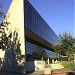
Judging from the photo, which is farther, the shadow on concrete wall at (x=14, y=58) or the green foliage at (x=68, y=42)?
the green foliage at (x=68, y=42)

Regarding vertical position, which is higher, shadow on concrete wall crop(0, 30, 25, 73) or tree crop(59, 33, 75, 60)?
tree crop(59, 33, 75, 60)

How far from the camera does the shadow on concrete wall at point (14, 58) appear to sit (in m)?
35.5

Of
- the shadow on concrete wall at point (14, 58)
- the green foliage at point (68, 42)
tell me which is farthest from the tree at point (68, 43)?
the shadow on concrete wall at point (14, 58)

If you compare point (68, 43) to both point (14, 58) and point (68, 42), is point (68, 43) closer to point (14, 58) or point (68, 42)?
point (68, 42)

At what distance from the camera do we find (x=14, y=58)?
38.1m

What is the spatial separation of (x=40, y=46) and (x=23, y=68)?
856 inches

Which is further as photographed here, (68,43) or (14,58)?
(68,43)

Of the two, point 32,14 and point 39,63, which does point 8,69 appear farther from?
point 32,14

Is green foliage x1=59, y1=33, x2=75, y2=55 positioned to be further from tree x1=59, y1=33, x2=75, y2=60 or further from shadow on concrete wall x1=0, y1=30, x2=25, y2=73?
shadow on concrete wall x1=0, y1=30, x2=25, y2=73

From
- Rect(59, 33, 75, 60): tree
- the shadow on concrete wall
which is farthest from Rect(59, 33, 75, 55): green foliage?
the shadow on concrete wall

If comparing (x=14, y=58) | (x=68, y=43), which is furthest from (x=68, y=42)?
(x=14, y=58)

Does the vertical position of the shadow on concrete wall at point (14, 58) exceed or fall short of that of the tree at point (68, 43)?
it falls short

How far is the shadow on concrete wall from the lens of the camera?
35.5 m

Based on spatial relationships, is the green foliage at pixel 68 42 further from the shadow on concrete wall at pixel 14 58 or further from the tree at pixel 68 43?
the shadow on concrete wall at pixel 14 58
